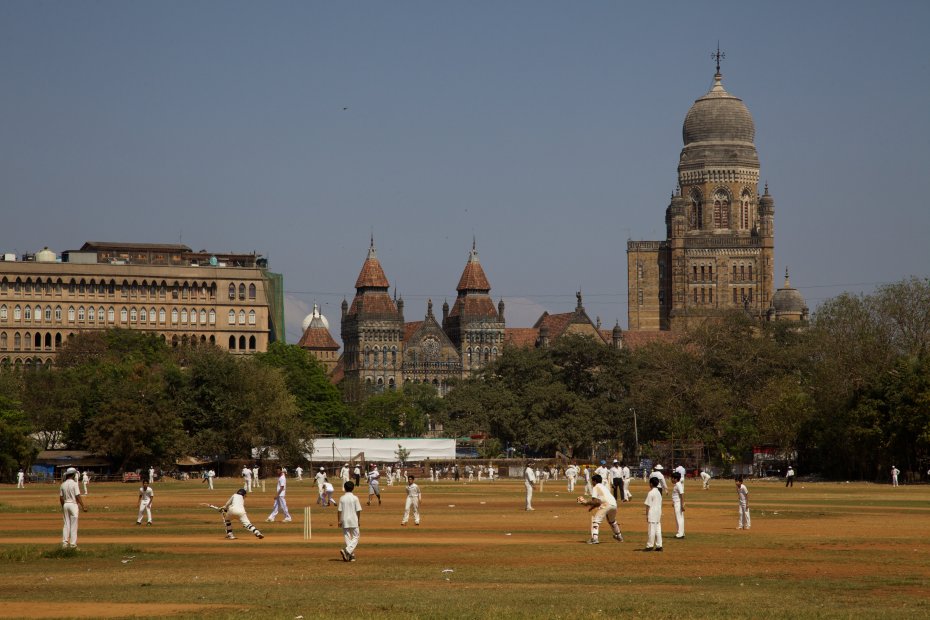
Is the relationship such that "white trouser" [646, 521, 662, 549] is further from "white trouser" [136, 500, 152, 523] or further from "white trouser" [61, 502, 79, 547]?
"white trouser" [136, 500, 152, 523]

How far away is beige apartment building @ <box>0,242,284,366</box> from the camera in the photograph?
159 m

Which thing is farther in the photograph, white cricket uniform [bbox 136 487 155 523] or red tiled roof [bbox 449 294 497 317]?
red tiled roof [bbox 449 294 497 317]

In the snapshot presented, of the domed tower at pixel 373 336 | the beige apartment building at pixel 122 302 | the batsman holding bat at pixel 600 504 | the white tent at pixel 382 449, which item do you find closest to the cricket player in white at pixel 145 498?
the batsman holding bat at pixel 600 504

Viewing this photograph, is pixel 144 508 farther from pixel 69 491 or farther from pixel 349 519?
pixel 349 519

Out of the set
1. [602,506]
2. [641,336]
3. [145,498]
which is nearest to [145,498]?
[145,498]

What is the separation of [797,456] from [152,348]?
6516cm

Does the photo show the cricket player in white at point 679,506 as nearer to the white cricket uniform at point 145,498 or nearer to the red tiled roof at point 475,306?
the white cricket uniform at point 145,498

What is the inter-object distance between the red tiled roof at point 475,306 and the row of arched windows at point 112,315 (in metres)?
37.0

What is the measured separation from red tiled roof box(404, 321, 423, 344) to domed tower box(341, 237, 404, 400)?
1410mm

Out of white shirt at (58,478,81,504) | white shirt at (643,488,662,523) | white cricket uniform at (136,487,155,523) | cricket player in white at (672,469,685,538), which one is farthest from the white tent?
white shirt at (643,488,662,523)

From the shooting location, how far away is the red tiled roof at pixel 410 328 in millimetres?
192137

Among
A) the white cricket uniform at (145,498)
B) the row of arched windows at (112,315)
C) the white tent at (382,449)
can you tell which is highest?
the row of arched windows at (112,315)

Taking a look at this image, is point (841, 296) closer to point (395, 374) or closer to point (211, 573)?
point (211, 573)

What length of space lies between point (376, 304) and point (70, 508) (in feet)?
522
